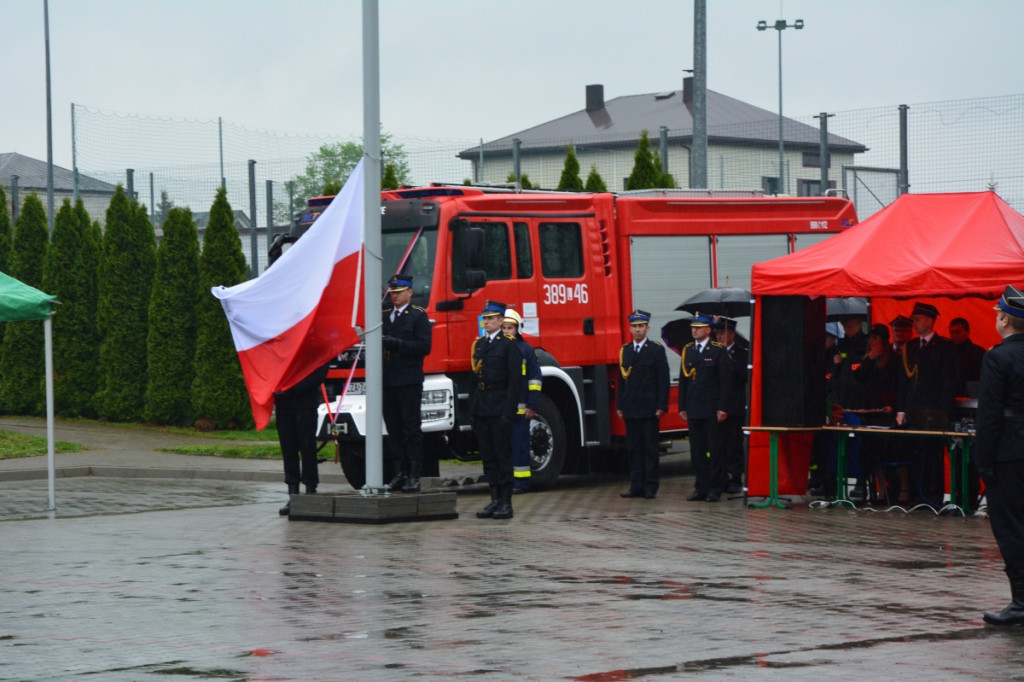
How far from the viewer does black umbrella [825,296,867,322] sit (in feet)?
59.7

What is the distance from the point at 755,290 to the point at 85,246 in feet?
48.3

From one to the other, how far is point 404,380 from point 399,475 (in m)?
0.98

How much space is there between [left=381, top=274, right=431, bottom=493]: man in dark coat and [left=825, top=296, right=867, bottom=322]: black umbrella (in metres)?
5.49

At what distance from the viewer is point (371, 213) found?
45.1 feet

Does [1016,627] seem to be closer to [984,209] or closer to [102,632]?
[102,632]

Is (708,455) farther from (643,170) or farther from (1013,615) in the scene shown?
(643,170)

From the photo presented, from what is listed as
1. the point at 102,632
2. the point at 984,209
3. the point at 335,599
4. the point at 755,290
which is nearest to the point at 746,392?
the point at 755,290

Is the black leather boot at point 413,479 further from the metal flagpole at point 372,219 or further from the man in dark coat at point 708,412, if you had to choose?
the man in dark coat at point 708,412

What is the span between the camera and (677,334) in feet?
59.6

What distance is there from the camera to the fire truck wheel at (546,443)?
55.4ft

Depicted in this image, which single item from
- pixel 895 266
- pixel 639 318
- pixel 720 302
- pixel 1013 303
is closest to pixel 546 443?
pixel 639 318

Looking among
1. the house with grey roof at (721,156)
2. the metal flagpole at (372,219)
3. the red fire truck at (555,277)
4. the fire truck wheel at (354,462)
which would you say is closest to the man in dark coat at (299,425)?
the red fire truck at (555,277)

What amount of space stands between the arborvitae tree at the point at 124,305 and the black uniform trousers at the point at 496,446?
12.4 metres

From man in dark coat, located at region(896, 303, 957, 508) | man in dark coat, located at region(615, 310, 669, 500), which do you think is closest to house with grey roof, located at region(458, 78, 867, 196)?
man in dark coat, located at region(615, 310, 669, 500)
